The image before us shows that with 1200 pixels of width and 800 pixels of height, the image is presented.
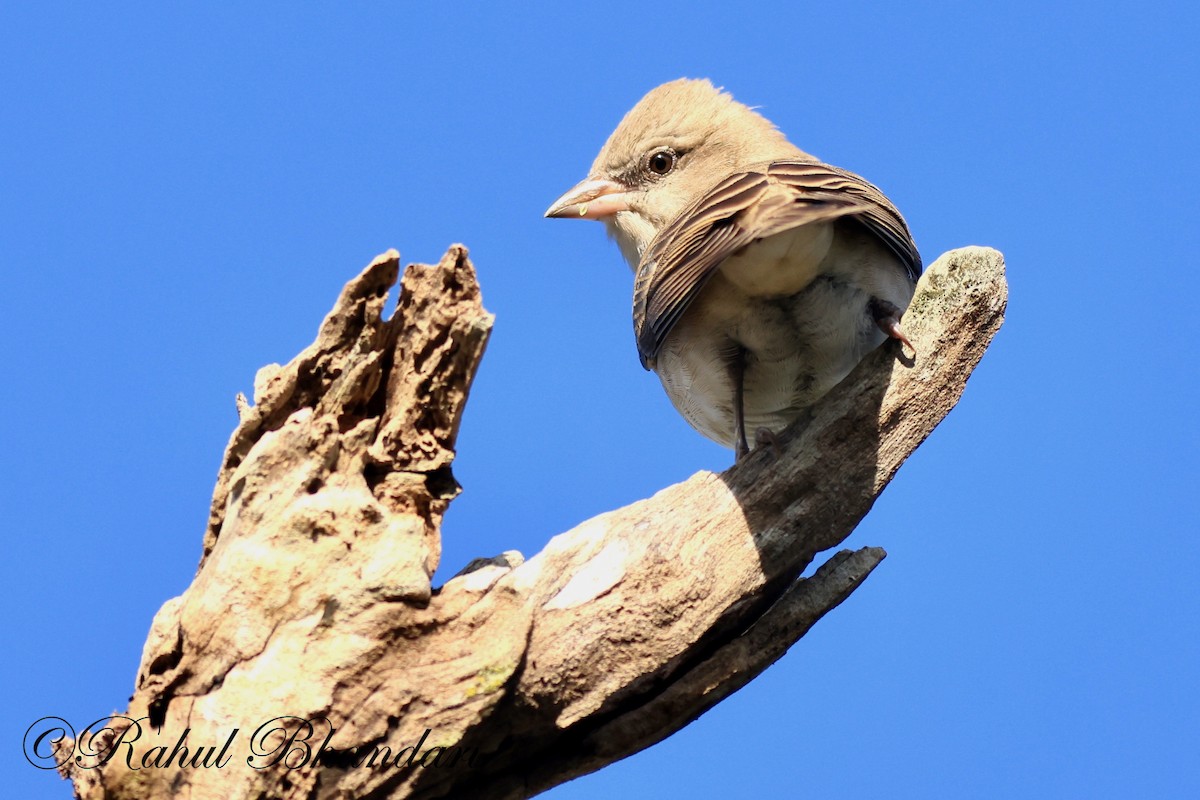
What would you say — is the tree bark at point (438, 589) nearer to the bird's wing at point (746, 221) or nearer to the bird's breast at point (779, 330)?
the bird's breast at point (779, 330)

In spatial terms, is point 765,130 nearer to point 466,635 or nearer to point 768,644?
point 768,644

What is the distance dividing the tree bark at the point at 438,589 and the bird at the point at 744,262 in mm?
326

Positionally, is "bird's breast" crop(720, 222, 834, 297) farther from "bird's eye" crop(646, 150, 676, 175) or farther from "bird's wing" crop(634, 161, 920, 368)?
"bird's eye" crop(646, 150, 676, 175)

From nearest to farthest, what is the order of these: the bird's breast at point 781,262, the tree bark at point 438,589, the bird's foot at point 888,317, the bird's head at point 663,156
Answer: the tree bark at point 438,589, the bird's breast at point 781,262, the bird's foot at point 888,317, the bird's head at point 663,156

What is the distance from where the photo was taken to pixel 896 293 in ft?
18.9

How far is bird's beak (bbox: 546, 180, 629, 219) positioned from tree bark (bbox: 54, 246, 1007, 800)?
209 cm

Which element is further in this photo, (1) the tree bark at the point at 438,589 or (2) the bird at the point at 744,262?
(2) the bird at the point at 744,262

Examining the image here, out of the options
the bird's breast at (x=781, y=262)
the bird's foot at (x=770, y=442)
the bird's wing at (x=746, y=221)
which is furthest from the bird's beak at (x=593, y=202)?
the bird's foot at (x=770, y=442)

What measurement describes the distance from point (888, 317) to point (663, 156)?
203 cm

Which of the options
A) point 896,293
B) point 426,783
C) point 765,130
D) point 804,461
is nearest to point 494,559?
point 426,783

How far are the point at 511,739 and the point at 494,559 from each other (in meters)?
0.80

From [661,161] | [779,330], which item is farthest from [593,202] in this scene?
[779,330]

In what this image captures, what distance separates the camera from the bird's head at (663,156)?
Result: 22.7 feet

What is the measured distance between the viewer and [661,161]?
7027 millimetres
